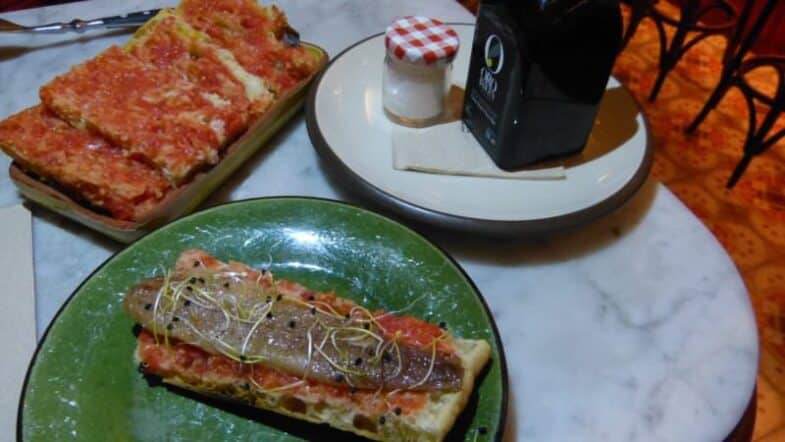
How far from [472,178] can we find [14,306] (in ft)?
2.53

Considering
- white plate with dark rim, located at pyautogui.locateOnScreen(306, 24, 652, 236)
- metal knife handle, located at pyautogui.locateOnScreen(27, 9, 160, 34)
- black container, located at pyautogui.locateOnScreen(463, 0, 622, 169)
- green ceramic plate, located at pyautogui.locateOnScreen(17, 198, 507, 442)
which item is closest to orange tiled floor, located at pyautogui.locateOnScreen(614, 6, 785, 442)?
white plate with dark rim, located at pyautogui.locateOnScreen(306, 24, 652, 236)

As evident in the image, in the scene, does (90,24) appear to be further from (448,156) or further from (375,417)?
(375,417)

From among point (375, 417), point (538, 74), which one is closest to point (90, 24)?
point (538, 74)

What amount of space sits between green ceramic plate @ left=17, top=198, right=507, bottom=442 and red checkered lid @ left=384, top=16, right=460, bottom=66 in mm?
318

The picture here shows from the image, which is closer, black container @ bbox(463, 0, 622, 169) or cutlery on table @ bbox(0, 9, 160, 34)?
black container @ bbox(463, 0, 622, 169)

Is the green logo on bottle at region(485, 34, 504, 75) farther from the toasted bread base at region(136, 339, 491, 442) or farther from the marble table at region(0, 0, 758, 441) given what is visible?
the toasted bread base at region(136, 339, 491, 442)

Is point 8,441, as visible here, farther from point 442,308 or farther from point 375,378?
point 442,308

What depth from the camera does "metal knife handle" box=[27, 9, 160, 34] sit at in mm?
1437

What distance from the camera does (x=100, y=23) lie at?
145 centimetres

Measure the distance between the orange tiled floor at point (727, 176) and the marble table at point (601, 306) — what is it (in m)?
0.76

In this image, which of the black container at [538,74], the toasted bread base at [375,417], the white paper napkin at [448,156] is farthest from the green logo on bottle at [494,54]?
the toasted bread base at [375,417]

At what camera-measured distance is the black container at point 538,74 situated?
944 millimetres

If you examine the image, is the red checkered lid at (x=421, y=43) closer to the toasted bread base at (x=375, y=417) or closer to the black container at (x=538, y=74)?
the black container at (x=538, y=74)

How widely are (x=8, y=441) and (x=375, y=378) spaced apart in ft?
1.58
